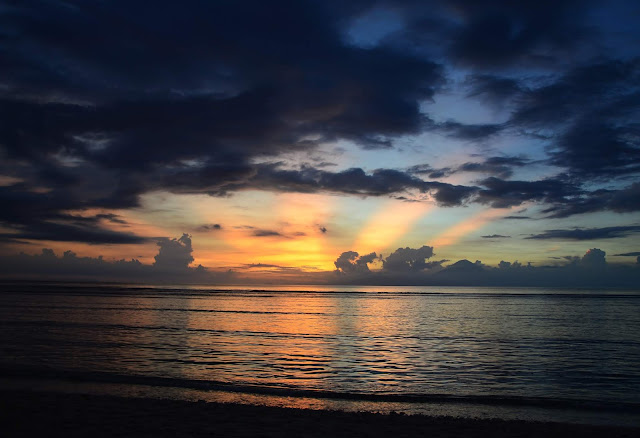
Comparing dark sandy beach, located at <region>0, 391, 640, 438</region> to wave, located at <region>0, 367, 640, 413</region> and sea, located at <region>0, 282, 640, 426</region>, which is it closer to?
sea, located at <region>0, 282, 640, 426</region>

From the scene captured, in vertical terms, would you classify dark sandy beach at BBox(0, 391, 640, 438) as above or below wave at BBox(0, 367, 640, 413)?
above

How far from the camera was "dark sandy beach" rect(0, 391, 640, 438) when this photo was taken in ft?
45.8

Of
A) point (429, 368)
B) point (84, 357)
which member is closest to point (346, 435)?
point (429, 368)

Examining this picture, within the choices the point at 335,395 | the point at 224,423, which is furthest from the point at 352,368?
the point at 224,423

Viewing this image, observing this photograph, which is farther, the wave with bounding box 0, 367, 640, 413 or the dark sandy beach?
the wave with bounding box 0, 367, 640, 413

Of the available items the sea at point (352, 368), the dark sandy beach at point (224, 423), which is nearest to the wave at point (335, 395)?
the sea at point (352, 368)

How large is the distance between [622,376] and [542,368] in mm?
4080

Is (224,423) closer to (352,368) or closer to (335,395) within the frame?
(335,395)

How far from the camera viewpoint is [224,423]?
14914 millimetres

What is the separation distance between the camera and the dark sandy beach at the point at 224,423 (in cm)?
1395

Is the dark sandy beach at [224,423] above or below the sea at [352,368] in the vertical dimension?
above

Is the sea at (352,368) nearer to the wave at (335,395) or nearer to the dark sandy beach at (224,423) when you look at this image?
the wave at (335,395)

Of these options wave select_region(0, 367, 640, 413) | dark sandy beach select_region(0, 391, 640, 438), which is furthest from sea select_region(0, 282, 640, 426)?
dark sandy beach select_region(0, 391, 640, 438)

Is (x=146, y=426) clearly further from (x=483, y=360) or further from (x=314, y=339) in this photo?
(x=314, y=339)
